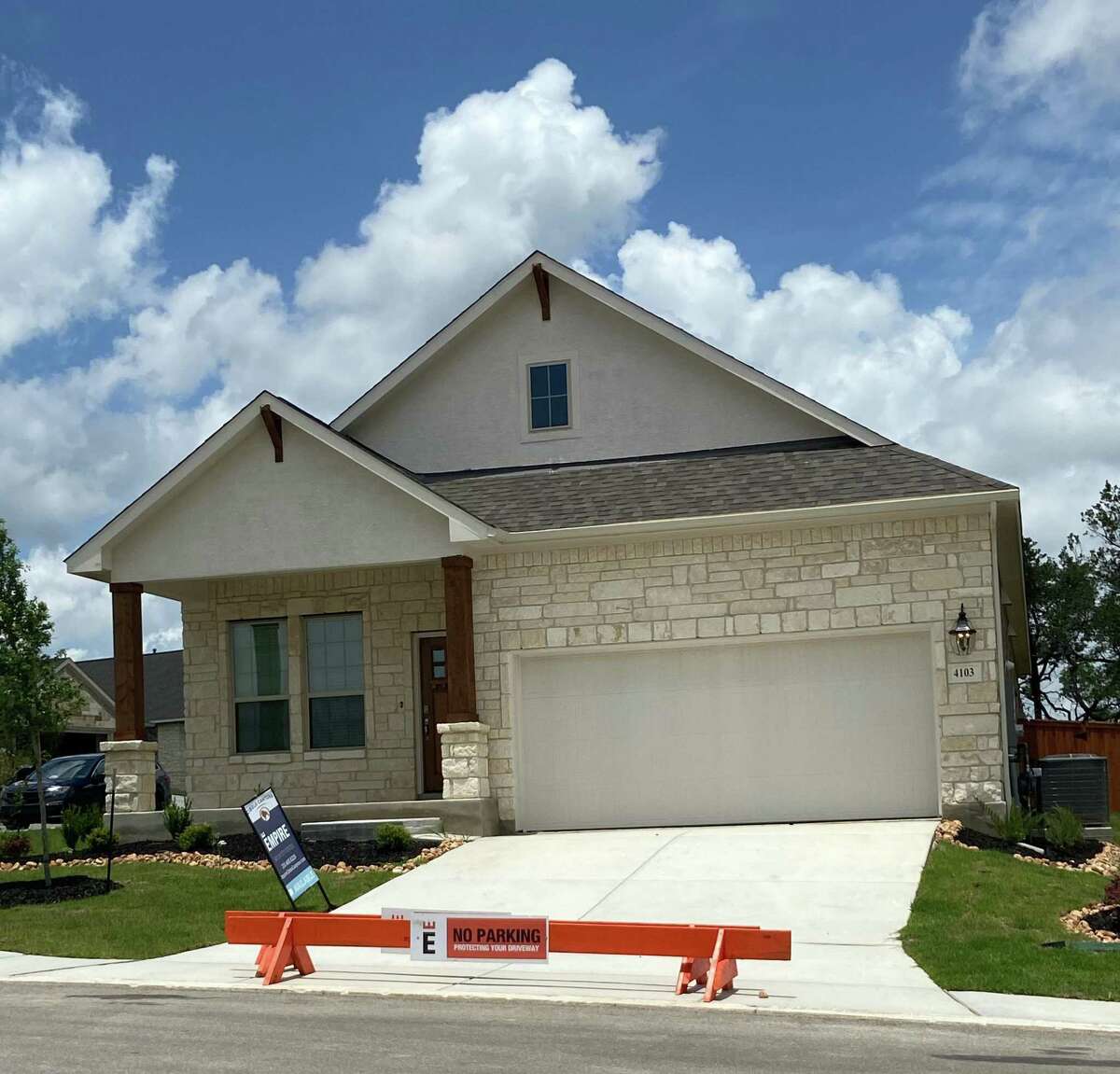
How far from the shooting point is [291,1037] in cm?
816

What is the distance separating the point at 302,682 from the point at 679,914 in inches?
343

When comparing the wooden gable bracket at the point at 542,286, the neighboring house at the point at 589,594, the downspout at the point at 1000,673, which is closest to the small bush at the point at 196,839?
the neighboring house at the point at 589,594

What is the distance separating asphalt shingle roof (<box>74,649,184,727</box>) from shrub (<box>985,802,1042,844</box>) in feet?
90.8

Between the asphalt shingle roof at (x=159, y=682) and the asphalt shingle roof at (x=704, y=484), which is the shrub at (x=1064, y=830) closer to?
the asphalt shingle roof at (x=704, y=484)

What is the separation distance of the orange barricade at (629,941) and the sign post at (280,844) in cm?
252

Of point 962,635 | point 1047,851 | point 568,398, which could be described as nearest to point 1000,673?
point 962,635

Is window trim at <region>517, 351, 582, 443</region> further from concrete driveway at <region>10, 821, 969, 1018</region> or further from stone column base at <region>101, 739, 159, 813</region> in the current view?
stone column base at <region>101, 739, 159, 813</region>

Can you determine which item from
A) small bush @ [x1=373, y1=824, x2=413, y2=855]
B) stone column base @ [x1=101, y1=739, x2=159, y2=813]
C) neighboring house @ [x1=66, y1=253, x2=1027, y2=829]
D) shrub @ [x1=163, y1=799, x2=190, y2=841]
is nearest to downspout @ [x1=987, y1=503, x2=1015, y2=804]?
neighboring house @ [x1=66, y1=253, x2=1027, y2=829]

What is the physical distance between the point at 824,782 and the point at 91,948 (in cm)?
873

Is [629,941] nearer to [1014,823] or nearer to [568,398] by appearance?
[1014,823]

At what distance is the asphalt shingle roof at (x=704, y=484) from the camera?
17.7 metres

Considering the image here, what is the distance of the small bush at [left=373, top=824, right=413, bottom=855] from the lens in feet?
54.5

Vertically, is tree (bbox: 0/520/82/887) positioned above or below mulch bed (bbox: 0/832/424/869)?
above

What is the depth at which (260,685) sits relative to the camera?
20.6 metres
